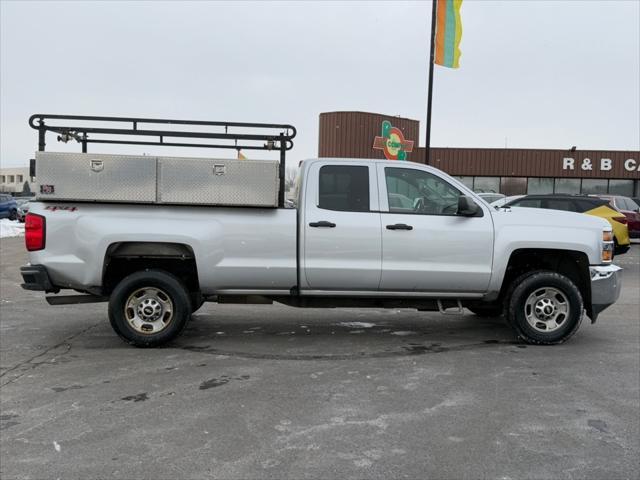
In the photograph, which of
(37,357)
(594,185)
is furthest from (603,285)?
(594,185)

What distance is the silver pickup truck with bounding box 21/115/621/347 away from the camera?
5.89 metres

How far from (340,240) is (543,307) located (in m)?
2.39

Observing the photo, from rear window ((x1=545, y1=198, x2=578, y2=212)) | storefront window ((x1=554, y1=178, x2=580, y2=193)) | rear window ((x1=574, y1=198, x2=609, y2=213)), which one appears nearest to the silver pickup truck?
rear window ((x1=545, y1=198, x2=578, y2=212))

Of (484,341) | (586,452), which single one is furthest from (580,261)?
(586,452)

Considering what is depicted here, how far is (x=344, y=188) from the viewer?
630 centimetres

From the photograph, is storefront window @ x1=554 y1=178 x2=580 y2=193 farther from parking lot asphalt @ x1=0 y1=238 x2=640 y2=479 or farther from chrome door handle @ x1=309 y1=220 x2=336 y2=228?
chrome door handle @ x1=309 y1=220 x2=336 y2=228

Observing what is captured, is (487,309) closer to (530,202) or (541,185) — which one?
(530,202)

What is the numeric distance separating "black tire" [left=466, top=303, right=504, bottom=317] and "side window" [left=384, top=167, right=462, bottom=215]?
1.29 m

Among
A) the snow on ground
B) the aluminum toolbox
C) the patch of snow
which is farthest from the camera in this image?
the snow on ground

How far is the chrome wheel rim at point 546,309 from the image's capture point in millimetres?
6348

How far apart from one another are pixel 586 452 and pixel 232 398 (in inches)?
102

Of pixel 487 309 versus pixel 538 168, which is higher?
pixel 538 168

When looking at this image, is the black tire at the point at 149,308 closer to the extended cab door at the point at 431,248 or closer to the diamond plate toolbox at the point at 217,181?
the diamond plate toolbox at the point at 217,181

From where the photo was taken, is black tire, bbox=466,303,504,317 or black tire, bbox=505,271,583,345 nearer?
black tire, bbox=505,271,583,345
